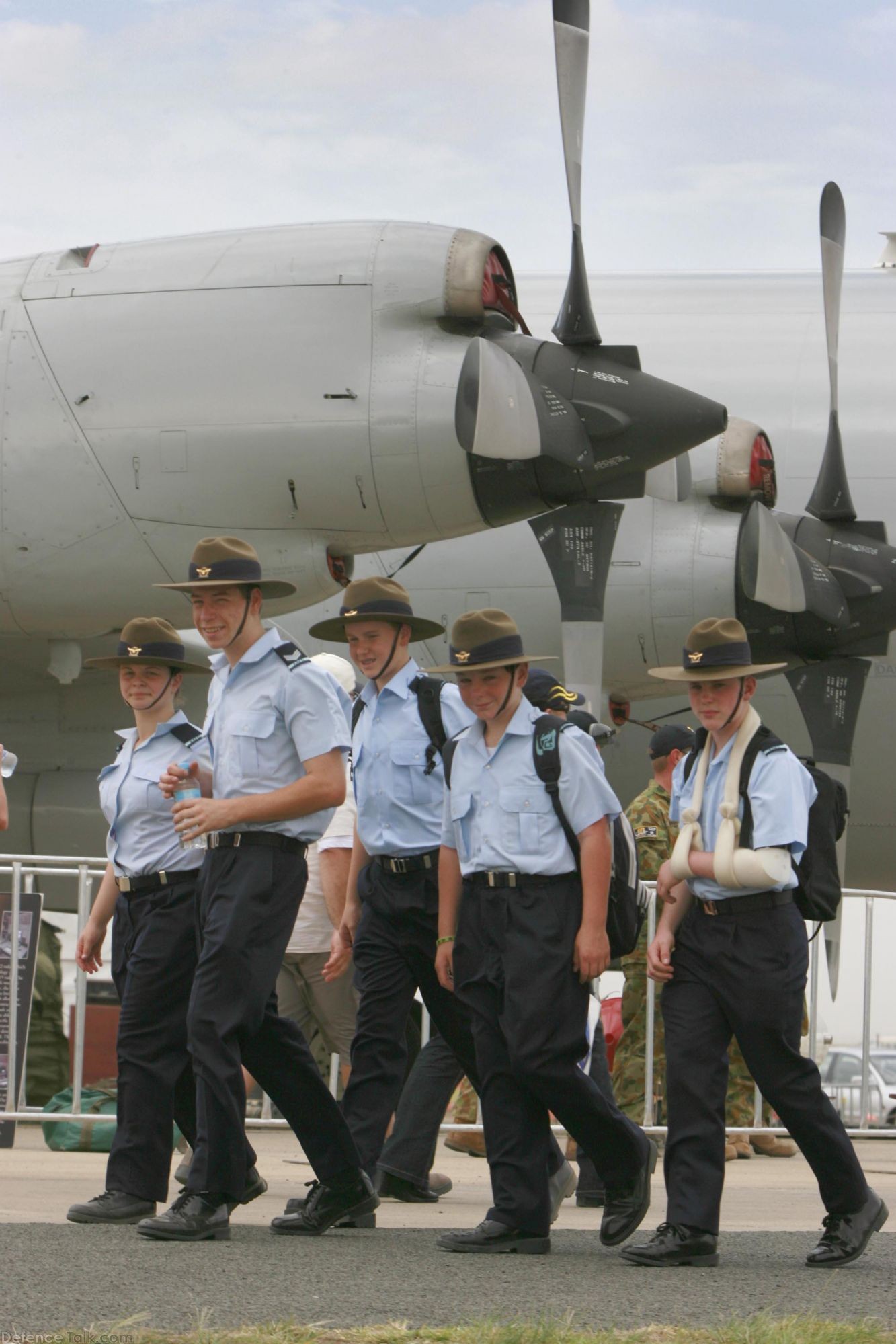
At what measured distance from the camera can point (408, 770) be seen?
5.30 metres

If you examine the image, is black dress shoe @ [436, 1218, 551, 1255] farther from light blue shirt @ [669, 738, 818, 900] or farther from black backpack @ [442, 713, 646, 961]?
light blue shirt @ [669, 738, 818, 900]

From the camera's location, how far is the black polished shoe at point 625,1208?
4.56 m

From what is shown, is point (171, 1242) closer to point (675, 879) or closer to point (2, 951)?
point (675, 879)

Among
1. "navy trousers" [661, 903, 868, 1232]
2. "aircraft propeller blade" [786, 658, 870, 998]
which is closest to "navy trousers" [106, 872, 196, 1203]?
"navy trousers" [661, 903, 868, 1232]

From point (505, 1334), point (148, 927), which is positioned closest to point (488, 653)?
point (148, 927)

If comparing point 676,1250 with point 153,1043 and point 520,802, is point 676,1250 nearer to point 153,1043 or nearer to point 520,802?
point 520,802

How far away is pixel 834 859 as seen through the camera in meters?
4.79

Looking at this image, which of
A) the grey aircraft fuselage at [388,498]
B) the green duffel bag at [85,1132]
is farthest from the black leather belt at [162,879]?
the grey aircraft fuselage at [388,498]

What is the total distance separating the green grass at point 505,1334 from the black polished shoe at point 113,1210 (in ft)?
4.78

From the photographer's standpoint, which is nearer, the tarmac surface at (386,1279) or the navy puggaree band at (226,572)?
the tarmac surface at (386,1279)

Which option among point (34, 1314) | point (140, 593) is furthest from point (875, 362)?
point (34, 1314)

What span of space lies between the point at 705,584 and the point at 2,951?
14.6ft

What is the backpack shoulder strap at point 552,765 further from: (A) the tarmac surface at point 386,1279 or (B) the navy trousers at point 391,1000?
(A) the tarmac surface at point 386,1279

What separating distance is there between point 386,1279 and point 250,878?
1.07 metres
